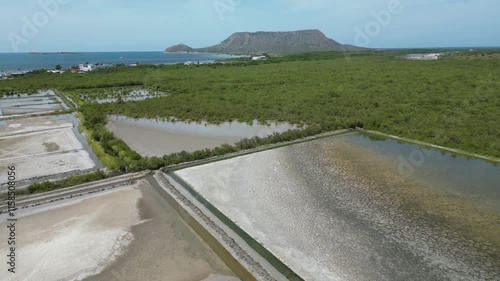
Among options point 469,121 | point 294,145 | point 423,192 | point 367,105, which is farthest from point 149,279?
point 367,105

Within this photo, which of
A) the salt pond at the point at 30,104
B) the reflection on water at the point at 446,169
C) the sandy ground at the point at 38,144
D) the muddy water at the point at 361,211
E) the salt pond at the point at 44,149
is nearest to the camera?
the muddy water at the point at 361,211

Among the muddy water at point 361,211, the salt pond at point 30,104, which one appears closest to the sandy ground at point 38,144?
the muddy water at point 361,211

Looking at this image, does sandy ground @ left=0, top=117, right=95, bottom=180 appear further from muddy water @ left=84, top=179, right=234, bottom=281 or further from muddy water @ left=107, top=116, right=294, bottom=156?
muddy water @ left=84, top=179, right=234, bottom=281

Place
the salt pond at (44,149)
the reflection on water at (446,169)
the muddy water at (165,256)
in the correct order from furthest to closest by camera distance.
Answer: the salt pond at (44,149)
the reflection on water at (446,169)
the muddy water at (165,256)

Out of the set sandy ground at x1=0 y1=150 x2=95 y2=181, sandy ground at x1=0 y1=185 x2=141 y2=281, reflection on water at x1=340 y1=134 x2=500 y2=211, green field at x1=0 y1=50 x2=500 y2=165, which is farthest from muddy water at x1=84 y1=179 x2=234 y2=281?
green field at x1=0 y1=50 x2=500 y2=165

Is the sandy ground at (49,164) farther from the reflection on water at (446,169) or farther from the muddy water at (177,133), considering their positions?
the reflection on water at (446,169)

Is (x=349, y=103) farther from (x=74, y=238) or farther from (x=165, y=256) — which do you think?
(x=74, y=238)

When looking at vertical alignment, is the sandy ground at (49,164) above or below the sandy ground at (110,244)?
above
